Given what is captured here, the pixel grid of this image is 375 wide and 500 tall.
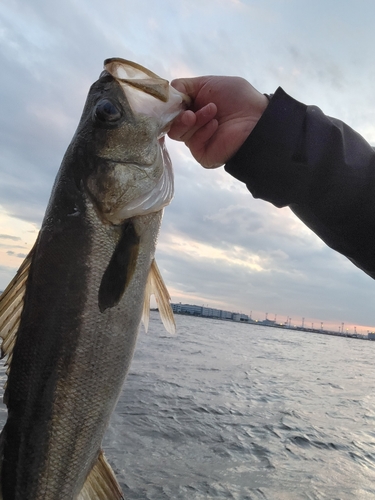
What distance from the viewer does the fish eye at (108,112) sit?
8.92 feet

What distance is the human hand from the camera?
3.19 metres

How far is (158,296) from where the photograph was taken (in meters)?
2.72

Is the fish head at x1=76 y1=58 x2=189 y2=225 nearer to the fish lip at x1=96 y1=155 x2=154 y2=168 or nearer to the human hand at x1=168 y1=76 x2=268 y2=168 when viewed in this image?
the fish lip at x1=96 y1=155 x2=154 y2=168

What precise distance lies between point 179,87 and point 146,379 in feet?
37.3

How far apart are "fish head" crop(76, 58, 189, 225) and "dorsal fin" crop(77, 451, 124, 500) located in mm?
1537

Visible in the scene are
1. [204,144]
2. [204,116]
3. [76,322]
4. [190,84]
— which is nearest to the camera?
[76,322]

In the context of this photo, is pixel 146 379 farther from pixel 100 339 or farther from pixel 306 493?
pixel 100 339

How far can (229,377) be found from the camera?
52.0ft

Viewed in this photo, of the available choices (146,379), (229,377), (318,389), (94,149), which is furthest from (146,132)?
(318,389)

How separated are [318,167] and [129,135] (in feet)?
4.61

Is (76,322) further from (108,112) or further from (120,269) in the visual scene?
(108,112)

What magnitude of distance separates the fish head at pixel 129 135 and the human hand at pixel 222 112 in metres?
0.44

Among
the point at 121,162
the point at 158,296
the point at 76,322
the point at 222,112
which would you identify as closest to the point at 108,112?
the point at 121,162

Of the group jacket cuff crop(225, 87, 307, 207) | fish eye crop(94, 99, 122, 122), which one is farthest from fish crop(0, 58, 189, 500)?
jacket cuff crop(225, 87, 307, 207)
